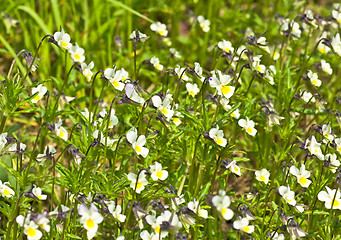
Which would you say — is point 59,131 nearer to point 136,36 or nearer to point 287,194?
point 136,36

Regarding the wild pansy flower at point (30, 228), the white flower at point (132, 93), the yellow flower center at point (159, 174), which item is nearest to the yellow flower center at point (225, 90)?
the white flower at point (132, 93)

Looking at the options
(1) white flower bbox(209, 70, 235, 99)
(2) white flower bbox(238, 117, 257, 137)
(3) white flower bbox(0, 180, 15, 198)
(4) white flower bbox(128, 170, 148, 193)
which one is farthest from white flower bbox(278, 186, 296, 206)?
(3) white flower bbox(0, 180, 15, 198)

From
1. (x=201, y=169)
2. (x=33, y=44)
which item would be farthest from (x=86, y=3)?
(x=201, y=169)

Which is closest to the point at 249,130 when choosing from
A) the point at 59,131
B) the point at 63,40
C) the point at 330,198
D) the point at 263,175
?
the point at 263,175

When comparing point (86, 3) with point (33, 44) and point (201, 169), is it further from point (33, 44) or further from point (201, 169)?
point (201, 169)

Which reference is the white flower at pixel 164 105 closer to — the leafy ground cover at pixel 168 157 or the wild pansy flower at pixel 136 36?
the leafy ground cover at pixel 168 157

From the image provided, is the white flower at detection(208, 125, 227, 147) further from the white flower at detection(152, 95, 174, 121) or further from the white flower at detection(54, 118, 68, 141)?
the white flower at detection(54, 118, 68, 141)
